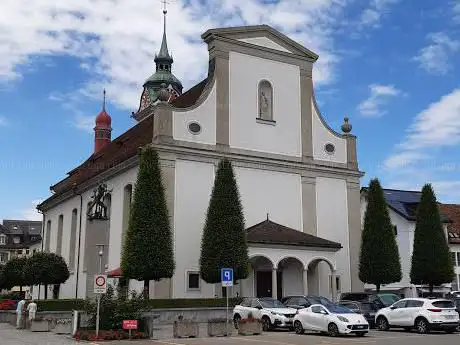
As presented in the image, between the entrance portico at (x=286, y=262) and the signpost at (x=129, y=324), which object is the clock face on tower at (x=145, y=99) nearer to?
the entrance portico at (x=286, y=262)

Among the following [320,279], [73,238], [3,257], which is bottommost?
[320,279]

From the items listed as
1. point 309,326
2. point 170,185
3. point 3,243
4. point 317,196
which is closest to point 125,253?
point 170,185

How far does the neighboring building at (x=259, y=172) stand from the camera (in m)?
34.4

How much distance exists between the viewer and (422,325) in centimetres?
2469

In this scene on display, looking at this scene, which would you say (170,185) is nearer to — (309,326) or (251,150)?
(251,150)

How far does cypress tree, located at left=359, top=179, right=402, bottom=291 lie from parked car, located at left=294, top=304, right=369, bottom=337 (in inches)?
483

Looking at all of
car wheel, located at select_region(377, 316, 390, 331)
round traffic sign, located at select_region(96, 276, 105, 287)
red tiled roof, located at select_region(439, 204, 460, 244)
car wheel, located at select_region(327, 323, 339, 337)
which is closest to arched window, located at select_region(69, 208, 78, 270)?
round traffic sign, located at select_region(96, 276, 105, 287)

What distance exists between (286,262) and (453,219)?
30.4 meters

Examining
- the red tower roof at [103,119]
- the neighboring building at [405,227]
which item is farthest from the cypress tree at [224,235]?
the red tower roof at [103,119]

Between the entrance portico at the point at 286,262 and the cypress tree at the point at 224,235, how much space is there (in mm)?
1629

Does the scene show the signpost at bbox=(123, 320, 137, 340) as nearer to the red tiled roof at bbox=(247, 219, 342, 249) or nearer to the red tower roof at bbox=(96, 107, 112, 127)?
the red tiled roof at bbox=(247, 219, 342, 249)

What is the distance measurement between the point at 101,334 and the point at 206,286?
12.3 metres

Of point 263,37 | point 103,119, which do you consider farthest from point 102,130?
point 263,37

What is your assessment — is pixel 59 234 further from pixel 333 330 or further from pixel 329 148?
pixel 333 330
